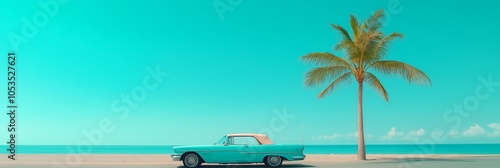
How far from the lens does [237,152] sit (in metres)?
17.7

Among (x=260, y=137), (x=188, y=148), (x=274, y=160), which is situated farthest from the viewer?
(x=260, y=137)

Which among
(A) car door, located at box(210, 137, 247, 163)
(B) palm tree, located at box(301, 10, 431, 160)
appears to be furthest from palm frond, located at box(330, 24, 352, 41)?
(A) car door, located at box(210, 137, 247, 163)

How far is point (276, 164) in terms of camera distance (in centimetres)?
1797

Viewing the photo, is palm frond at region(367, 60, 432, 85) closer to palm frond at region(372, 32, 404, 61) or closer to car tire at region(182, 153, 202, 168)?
palm frond at region(372, 32, 404, 61)

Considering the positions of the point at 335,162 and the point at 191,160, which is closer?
the point at 191,160

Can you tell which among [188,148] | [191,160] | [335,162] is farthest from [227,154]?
[335,162]

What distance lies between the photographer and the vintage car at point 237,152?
17.7 meters

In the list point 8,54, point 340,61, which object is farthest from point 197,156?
point 340,61

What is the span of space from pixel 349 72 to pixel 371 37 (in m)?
2.13

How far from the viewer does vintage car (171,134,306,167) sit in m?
17.7

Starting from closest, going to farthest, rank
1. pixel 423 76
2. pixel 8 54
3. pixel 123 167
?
pixel 8 54, pixel 123 167, pixel 423 76

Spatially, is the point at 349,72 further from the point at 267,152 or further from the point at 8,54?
the point at 8,54

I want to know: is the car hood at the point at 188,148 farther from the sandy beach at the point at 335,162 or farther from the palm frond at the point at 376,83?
the palm frond at the point at 376,83

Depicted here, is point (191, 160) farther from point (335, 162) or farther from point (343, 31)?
point (343, 31)
